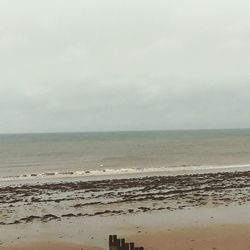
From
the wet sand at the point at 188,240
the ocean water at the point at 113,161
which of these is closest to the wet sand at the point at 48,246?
the wet sand at the point at 188,240

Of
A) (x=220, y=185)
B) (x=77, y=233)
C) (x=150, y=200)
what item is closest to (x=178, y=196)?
(x=150, y=200)

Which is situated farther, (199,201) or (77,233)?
(199,201)

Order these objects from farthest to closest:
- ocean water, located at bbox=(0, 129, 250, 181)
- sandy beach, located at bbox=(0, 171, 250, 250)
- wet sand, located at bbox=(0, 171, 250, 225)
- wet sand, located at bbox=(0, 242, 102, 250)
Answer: ocean water, located at bbox=(0, 129, 250, 181)
wet sand, located at bbox=(0, 171, 250, 225)
sandy beach, located at bbox=(0, 171, 250, 250)
wet sand, located at bbox=(0, 242, 102, 250)

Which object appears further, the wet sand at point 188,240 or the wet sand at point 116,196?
the wet sand at point 116,196

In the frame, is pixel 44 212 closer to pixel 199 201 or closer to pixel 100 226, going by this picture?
pixel 100 226

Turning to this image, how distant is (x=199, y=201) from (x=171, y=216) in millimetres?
4663

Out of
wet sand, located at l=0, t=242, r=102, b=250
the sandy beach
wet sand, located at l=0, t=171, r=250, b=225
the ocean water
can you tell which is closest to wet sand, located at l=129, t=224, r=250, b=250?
the sandy beach

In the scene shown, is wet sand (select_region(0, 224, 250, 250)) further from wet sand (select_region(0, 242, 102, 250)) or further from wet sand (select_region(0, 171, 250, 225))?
wet sand (select_region(0, 171, 250, 225))

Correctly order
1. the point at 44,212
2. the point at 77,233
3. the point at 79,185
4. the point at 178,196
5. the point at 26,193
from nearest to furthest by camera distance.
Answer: the point at 77,233, the point at 44,212, the point at 178,196, the point at 26,193, the point at 79,185

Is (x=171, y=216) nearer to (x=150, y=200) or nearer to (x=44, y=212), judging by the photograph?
(x=150, y=200)

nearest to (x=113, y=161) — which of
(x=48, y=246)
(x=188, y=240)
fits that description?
(x=48, y=246)

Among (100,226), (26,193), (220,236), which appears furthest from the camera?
(26,193)

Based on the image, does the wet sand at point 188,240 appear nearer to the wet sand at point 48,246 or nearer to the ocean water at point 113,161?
the wet sand at point 48,246

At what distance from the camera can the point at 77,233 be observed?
64.1 ft
